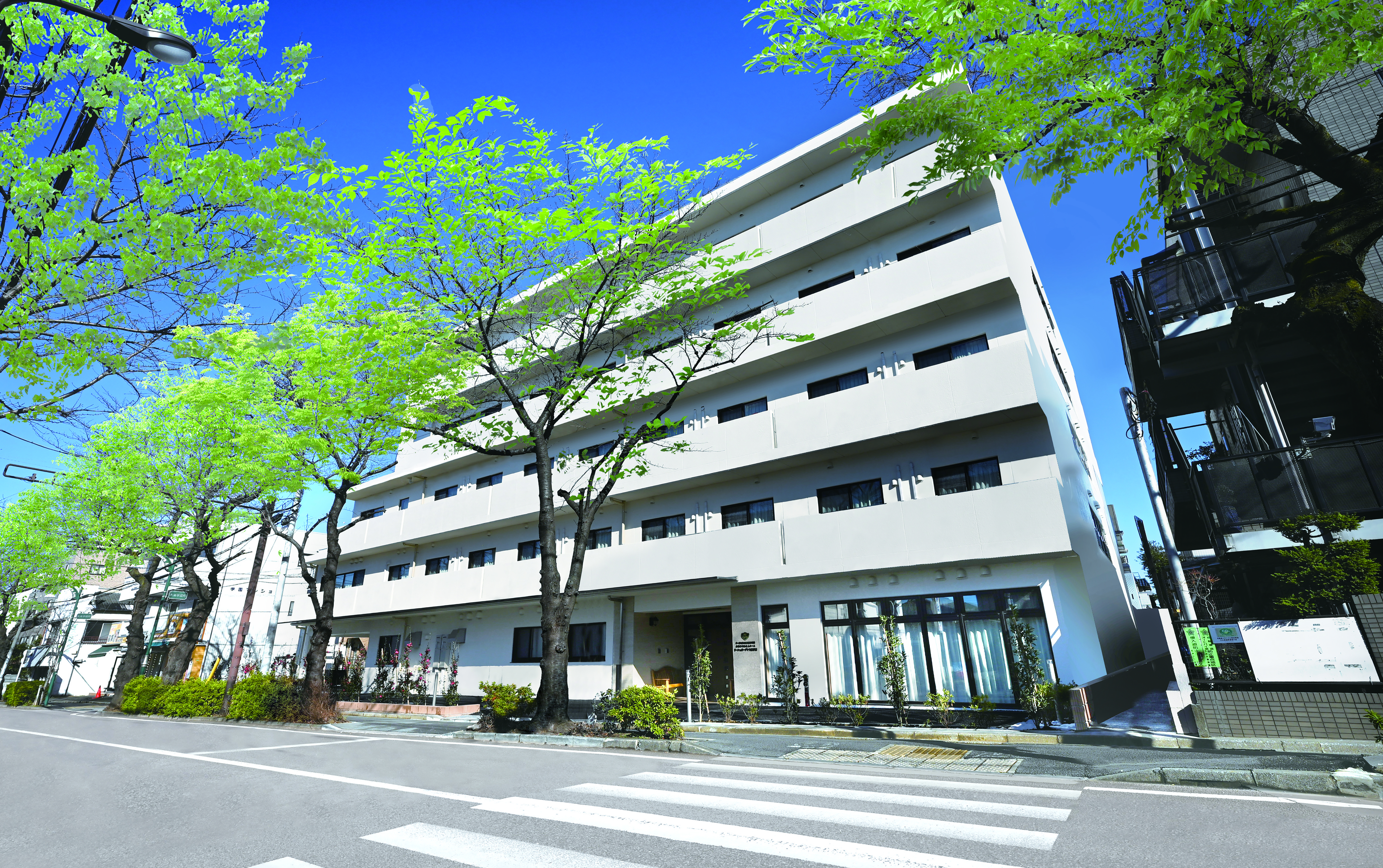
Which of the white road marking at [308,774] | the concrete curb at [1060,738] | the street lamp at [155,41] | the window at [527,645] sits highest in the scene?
the street lamp at [155,41]

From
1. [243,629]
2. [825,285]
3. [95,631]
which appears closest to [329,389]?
[243,629]

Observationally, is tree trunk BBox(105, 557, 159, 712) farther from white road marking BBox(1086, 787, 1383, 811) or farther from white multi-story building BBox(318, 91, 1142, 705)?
white road marking BBox(1086, 787, 1383, 811)

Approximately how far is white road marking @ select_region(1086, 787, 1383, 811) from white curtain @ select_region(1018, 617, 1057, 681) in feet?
25.7

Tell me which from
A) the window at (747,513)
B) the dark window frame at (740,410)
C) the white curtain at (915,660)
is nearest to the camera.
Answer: the white curtain at (915,660)

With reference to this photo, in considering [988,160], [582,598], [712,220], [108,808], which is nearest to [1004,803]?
[988,160]

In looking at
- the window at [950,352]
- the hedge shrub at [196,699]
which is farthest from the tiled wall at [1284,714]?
the hedge shrub at [196,699]

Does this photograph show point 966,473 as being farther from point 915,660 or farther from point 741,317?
point 741,317

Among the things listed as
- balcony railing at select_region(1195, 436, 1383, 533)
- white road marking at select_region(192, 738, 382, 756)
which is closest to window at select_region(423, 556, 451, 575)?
white road marking at select_region(192, 738, 382, 756)

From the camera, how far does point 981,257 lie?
16.3 m

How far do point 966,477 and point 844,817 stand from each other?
12760 millimetres

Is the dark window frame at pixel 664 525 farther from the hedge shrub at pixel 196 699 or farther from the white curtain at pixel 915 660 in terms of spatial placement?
the hedge shrub at pixel 196 699

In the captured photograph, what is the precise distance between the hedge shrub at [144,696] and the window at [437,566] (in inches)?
392

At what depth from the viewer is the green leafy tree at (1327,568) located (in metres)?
9.37

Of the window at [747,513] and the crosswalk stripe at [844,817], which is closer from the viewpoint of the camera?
the crosswalk stripe at [844,817]
